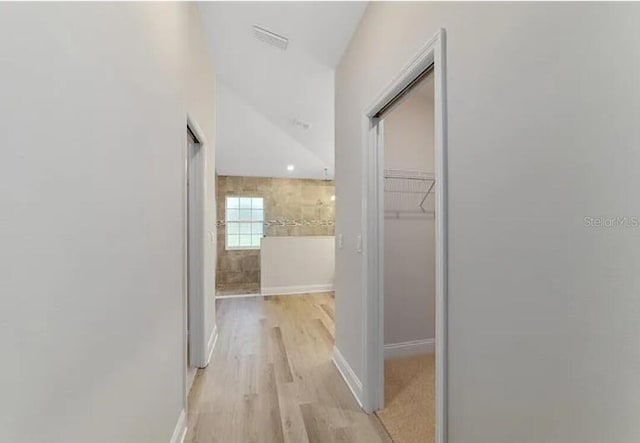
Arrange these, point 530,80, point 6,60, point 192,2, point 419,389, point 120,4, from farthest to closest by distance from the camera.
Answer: point 419,389, point 192,2, point 120,4, point 530,80, point 6,60

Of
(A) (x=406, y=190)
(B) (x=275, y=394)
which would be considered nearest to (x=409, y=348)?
(B) (x=275, y=394)

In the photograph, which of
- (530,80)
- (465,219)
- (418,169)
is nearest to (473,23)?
(530,80)

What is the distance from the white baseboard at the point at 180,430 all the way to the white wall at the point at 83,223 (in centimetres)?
20

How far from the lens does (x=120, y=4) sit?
93cm

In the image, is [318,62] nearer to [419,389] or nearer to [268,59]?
[268,59]

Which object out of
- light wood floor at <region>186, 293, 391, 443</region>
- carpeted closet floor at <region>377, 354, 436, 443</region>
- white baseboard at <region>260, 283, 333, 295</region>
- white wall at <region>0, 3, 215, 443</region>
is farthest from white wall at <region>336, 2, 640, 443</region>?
white baseboard at <region>260, 283, 333, 295</region>

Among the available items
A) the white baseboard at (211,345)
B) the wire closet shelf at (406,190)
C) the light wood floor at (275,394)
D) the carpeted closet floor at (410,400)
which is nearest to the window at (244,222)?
the light wood floor at (275,394)

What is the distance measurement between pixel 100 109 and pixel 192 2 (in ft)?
5.41

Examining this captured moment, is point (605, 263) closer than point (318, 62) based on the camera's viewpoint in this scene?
Yes

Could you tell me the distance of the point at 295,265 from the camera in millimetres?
5254

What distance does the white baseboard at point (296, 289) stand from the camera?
5.09m

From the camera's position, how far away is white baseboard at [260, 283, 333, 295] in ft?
16.7

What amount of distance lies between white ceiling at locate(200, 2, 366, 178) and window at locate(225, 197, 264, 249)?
1.28 m

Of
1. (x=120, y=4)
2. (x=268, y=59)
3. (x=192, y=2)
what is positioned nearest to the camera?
(x=120, y=4)
